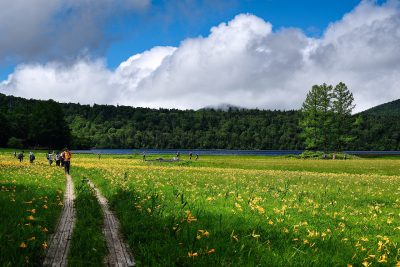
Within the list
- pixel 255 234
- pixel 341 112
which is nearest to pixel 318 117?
pixel 341 112

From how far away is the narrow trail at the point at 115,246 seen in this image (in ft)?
23.4

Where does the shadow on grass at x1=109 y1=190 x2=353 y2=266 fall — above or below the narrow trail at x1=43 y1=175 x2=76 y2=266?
above

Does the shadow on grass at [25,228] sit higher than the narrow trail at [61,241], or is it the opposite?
the shadow on grass at [25,228]

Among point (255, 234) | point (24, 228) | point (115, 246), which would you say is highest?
point (24, 228)

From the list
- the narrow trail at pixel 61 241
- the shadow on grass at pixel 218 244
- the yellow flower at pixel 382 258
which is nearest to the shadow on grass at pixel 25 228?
the narrow trail at pixel 61 241

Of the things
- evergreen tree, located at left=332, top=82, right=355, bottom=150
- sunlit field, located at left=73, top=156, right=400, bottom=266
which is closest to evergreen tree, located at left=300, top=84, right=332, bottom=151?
evergreen tree, located at left=332, top=82, right=355, bottom=150

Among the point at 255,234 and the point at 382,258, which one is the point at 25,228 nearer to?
the point at 255,234

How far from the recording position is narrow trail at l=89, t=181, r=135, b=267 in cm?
714

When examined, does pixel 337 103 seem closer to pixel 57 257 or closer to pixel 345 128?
pixel 345 128

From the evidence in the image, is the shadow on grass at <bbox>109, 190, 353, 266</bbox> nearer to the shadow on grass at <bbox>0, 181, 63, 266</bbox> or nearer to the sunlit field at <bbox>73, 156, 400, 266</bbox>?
the sunlit field at <bbox>73, 156, 400, 266</bbox>

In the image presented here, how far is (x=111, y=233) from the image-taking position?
9539 millimetres

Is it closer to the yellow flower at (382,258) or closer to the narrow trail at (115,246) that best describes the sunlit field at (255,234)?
the yellow flower at (382,258)

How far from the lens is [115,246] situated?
27.0 feet

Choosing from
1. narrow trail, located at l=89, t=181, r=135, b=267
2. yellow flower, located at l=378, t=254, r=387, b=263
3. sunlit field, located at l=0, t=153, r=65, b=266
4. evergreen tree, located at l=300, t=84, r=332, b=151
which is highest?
evergreen tree, located at l=300, t=84, r=332, b=151
